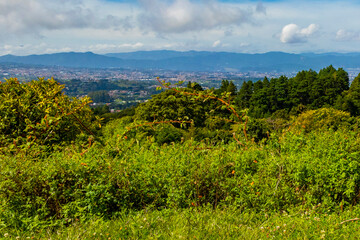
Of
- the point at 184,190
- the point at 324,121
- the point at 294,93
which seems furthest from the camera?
the point at 294,93

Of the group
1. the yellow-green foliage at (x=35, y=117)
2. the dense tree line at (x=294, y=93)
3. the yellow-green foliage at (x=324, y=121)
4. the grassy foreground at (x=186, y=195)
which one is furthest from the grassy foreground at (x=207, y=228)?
the dense tree line at (x=294, y=93)

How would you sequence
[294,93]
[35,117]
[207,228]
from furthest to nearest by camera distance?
1. [294,93]
2. [35,117]
3. [207,228]

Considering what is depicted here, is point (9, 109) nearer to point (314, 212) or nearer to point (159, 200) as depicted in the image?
point (159, 200)

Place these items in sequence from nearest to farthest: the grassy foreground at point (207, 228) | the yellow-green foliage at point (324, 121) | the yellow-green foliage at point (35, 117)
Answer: the grassy foreground at point (207, 228)
the yellow-green foliage at point (35, 117)
the yellow-green foliage at point (324, 121)

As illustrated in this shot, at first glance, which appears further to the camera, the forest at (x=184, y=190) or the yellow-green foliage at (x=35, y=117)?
the yellow-green foliage at (x=35, y=117)

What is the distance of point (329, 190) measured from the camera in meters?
2.80

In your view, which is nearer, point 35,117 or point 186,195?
point 186,195

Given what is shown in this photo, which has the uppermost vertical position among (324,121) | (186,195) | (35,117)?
(35,117)

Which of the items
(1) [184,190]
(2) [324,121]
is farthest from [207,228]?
(2) [324,121]

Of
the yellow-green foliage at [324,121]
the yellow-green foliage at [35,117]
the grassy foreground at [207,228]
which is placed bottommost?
the yellow-green foliage at [324,121]

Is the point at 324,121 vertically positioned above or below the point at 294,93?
below

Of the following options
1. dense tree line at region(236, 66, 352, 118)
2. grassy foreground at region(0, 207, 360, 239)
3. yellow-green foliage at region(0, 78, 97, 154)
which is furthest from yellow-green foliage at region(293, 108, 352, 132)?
dense tree line at region(236, 66, 352, 118)

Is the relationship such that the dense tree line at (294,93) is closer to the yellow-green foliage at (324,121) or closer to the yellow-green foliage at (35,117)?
the yellow-green foliage at (324,121)

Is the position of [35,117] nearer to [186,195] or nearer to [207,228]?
[186,195]
